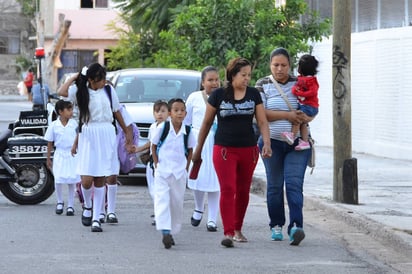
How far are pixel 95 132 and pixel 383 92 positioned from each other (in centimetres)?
1167

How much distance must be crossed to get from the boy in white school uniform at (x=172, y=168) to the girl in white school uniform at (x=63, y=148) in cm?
295

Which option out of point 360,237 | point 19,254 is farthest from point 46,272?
point 360,237

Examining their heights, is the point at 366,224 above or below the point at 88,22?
below

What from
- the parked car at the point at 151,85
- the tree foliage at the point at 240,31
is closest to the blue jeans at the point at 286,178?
the parked car at the point at 151,85

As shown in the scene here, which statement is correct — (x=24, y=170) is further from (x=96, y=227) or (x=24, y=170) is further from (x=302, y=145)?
(x=302, y=145)

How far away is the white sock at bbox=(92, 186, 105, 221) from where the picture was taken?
12.2m

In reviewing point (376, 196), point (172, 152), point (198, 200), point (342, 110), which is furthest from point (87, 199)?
point (376, 196)

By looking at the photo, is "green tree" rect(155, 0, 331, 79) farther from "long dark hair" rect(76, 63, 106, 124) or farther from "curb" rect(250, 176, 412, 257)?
"long dark hair" rect(76, 63, 106, 124)

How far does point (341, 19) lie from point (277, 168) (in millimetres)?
3809

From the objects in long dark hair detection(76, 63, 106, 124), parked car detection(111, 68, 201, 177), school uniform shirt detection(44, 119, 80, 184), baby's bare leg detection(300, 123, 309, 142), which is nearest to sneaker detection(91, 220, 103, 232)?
long dark hair detection(76, 63, 106, 124)

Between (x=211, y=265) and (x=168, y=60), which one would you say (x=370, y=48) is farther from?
(x=211, y=265)

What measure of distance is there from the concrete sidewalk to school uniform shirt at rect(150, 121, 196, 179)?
230 cm

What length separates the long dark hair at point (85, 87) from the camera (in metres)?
12.2

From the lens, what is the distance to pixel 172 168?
11.2 m
